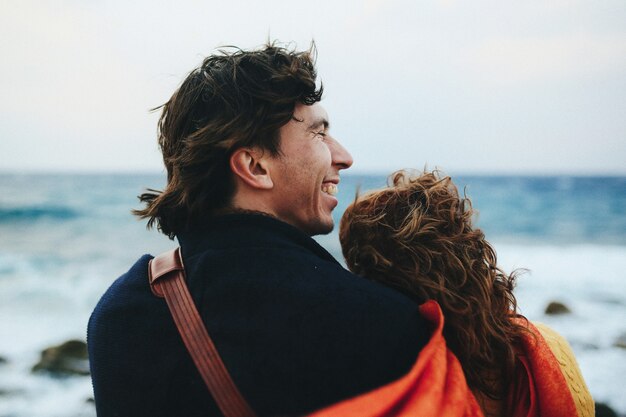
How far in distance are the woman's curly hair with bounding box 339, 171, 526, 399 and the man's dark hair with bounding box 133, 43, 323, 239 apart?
1.76 ft

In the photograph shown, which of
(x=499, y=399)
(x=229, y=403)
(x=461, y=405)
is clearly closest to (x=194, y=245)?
(x=229, y=403)

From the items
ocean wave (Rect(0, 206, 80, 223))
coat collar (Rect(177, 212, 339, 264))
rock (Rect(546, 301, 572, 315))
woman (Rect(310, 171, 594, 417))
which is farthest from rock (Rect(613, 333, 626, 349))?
ocean wave (Rect(0, 206, 80, 223))

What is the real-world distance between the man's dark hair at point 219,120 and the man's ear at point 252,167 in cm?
3

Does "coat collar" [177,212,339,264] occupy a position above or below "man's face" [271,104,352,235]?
below

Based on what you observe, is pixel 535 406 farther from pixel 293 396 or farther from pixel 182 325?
pixel 182 325

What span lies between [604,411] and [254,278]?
17.3ft

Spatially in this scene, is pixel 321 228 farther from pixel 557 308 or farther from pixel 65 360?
pixel 557 308

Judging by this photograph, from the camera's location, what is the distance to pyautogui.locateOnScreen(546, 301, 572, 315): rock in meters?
9.29

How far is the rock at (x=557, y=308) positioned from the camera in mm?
9289

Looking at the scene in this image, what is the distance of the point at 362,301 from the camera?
5.11ft

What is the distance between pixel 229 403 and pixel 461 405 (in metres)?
0.67

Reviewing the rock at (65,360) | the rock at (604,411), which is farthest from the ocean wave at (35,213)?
the rock at (604,411)

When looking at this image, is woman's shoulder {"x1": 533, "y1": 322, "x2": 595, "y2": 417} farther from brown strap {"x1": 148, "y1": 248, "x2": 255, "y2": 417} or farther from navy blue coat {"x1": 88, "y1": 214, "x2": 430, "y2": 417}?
brown strap {"x1": 148, "y1": 248, "x2": 255, "y2": 417}

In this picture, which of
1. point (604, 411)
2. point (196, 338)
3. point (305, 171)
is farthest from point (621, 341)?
point (196, 338)
